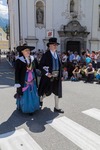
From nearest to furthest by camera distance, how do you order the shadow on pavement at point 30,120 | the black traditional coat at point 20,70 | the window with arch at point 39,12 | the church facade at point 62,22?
the shadow on pavement at point 30,120 < the black traditional coat at point 20,70 < the church facade at point 62,22 < the window with arch at point 39,12

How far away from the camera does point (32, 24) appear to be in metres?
17.3

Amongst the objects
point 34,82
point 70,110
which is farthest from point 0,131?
point 70,110

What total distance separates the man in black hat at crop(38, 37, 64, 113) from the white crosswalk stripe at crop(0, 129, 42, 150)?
4.66 ft

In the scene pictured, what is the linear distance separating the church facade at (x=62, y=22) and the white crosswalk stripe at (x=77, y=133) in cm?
1345

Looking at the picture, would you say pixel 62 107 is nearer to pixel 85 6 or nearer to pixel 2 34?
pixel 85 6

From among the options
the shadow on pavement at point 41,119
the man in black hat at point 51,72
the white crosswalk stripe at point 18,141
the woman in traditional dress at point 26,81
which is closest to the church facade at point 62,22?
the man in black hat at point 51,72

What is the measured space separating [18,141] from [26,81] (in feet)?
5.40

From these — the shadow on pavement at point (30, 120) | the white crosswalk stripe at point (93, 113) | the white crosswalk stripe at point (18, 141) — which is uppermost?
the white crosswalk stripe at point (93, 113)

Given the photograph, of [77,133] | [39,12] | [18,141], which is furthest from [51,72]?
[39,12]

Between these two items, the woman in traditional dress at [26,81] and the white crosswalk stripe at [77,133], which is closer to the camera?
the white crosswalk stripe at [77,133]

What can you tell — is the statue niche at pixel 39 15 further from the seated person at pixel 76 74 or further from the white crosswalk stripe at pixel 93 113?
the white crosswalk stripe at pixel 93 113

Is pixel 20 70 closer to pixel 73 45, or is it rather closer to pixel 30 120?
pixel 30 120

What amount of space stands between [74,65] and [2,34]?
209 feet

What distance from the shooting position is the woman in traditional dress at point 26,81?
189 inches
